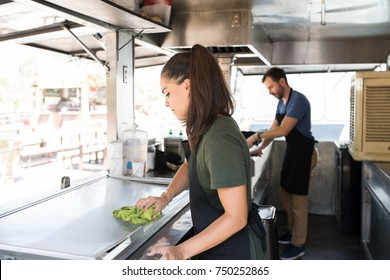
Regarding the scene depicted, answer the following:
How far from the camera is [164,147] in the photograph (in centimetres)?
305

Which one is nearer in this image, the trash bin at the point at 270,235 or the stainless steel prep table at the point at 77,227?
the stainless steel prep table at the point at 77,227

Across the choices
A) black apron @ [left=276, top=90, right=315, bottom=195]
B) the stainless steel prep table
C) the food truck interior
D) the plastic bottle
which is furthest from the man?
the stainless steel prep table

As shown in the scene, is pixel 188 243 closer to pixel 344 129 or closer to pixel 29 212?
pixel 29 212

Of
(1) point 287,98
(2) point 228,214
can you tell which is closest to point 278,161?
(1) point 287,98

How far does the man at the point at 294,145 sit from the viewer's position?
3.50 m

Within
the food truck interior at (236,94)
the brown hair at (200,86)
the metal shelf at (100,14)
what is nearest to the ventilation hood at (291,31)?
the food truck interior at (236,94)

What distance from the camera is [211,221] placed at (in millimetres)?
1336

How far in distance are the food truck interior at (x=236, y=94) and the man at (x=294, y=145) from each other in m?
0.26

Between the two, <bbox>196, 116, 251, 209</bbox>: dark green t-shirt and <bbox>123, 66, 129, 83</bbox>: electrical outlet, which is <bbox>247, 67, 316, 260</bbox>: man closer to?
<bbox>123, 66, 129, 83</bbox>: electrical outlet

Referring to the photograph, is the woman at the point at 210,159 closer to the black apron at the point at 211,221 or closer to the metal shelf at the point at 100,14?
the black apron at the point at 211,221

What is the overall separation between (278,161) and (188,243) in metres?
4.10

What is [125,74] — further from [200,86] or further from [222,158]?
[222,158]

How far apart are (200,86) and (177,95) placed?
0.30 feet

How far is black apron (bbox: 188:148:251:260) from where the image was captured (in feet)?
4.35
